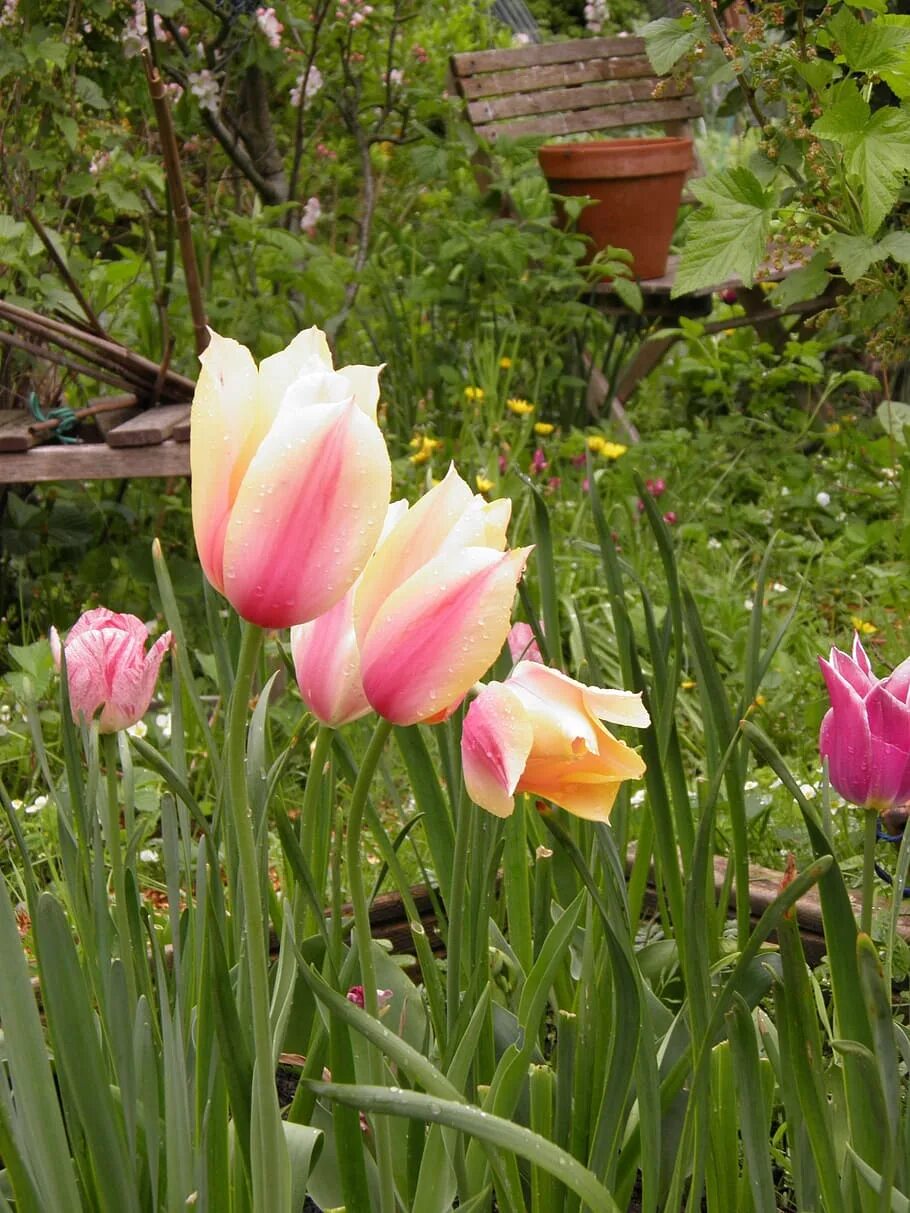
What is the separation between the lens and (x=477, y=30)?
5.65m

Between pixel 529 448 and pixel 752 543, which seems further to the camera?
pixel 529 448

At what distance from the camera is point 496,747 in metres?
0.52

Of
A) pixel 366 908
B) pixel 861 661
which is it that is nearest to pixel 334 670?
pixel 366 908

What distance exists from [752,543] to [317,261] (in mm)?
1182

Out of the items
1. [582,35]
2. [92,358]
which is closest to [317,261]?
[92,358]

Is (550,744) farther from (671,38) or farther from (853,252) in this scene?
(671,38)

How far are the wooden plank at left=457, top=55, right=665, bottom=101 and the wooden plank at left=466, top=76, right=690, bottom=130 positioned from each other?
0.06 feet

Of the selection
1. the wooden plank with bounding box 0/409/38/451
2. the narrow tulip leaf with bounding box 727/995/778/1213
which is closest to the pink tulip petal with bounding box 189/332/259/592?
the narrow tulip leaf with bounding box 727/995/778/1213

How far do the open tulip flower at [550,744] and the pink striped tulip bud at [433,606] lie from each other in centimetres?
2

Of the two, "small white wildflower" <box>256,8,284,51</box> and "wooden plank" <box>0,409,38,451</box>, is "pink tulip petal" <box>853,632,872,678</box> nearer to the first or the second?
"wooden plank" <box>0,409,38,451</box>

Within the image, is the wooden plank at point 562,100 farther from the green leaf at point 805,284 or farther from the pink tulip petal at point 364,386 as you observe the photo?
the pink tulip petal at point 364,386

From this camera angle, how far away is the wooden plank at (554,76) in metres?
4.14

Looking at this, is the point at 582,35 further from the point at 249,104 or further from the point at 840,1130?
the point at 840,1130

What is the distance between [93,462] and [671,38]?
1151 millimetres
